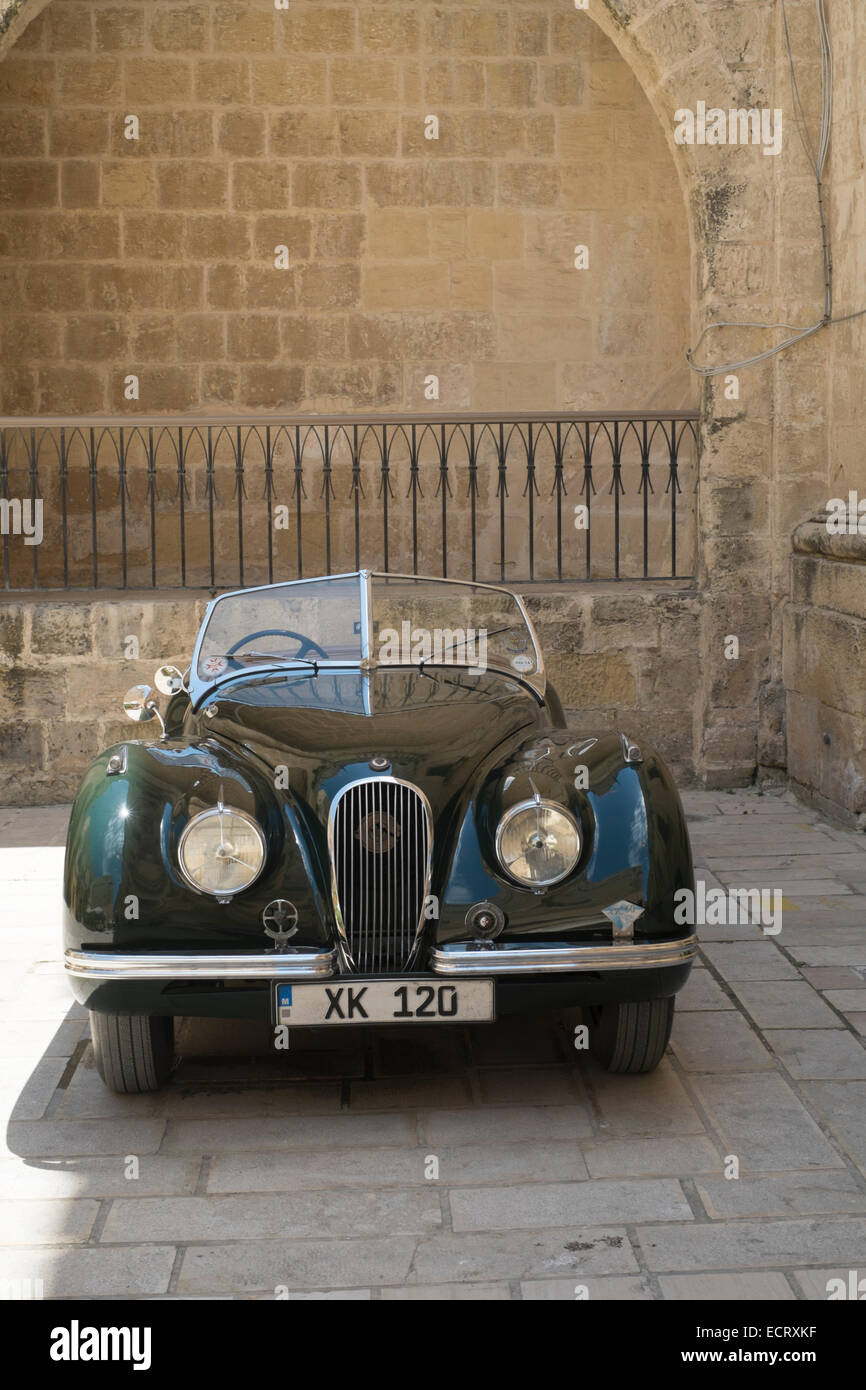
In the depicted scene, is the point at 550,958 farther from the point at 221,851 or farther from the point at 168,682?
the point at 168,682

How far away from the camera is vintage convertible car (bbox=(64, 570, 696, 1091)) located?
3543 millimetres

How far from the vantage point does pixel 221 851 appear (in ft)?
11.9

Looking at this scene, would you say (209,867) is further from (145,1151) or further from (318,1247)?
(318,1247)

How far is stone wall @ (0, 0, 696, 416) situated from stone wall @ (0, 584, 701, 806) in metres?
3.20

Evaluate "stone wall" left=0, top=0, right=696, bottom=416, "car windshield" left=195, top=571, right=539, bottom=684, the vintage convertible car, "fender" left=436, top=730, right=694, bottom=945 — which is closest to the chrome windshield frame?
"car windshield" left=195, top=571, right=539, bottom=684

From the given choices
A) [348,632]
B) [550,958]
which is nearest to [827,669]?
[348,632]

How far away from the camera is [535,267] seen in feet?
35.0

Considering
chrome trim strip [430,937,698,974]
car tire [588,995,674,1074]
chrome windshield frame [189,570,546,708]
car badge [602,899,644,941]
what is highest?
chrome windshield frame [189,570,546,708]

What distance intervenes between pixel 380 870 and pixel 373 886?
0.04 metres

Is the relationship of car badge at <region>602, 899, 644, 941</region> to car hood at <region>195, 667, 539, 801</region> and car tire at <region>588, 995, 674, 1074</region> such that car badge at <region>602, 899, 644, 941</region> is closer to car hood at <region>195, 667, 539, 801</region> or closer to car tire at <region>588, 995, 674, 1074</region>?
car tire at <region>588, 995, 674, 1074</region>

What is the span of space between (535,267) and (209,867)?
26.2ft

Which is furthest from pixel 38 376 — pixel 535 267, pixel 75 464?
pixel 535 267

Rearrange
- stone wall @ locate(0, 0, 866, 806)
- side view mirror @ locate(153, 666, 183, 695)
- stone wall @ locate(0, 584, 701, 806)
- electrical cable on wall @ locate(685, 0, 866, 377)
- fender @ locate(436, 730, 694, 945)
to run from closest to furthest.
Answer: fender @ locate(436, 730, 694, 945) < side view mirror @ locate(153, 666, 183, 695) < electrical cable on wall @ locate(685, 0, 866, 377) < stone wall @ locate(0, 584, 701, 806) < stone wall @ locate(0, 0, 866, 806)

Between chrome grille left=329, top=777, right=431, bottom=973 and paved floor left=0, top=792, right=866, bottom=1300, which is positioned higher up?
chrome grille left=329, top=777, right=431, bottom=973
